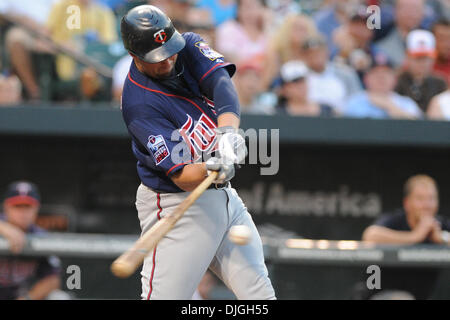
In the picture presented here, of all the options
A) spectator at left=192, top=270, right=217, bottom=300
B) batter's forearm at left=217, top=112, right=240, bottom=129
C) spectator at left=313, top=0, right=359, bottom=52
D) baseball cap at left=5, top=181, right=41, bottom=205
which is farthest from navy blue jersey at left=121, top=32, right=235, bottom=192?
spectator at left=313, top=0, right=359, bottom=52

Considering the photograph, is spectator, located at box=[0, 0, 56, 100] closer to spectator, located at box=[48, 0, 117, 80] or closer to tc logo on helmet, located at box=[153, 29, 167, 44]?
spectator, located at box=[48, 0, 117, 80]

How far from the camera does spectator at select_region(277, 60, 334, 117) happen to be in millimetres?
6172

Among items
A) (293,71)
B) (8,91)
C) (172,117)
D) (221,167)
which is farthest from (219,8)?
(221,167)

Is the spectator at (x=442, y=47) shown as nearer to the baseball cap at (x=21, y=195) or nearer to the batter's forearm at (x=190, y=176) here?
the baseball cap at (x=21, y=195)

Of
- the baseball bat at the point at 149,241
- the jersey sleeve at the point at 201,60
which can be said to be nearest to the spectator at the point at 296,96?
the jersey sleeve at the point at 201,60

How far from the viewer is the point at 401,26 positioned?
23.2 feet

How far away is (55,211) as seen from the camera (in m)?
6.16

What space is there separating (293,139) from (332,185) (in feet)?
2.09

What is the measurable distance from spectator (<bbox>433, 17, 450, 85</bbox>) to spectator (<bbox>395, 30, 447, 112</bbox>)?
15 cm

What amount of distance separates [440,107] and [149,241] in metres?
3.99

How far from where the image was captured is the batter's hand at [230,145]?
3.10 meters

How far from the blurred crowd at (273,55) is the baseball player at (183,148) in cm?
253

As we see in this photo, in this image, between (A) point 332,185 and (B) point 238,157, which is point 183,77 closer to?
(B) point 238,157
